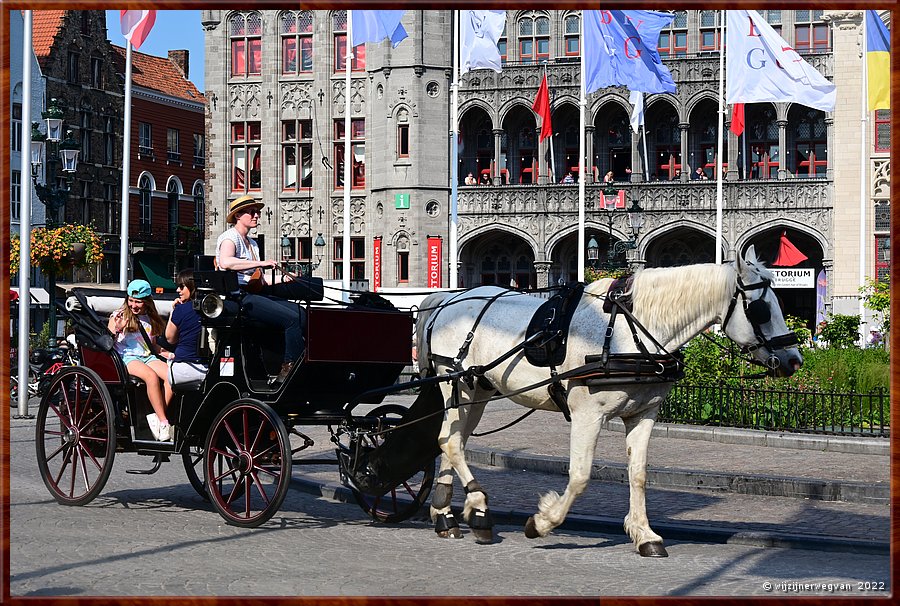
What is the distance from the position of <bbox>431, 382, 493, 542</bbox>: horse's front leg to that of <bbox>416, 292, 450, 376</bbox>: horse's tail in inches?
18.5

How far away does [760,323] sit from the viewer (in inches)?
290

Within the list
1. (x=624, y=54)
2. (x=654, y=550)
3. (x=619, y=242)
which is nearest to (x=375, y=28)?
(x=624, y=54)

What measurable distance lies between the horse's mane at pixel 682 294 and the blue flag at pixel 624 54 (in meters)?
20.9

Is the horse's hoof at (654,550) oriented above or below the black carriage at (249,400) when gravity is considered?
below

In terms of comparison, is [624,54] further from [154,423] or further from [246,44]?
[246,44]

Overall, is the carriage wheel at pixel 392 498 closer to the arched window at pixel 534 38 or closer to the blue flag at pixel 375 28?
the blue flag at pixel 375 28

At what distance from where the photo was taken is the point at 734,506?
998cm

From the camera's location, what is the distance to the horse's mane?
7492 millimetres

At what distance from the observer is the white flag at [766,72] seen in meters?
27.8

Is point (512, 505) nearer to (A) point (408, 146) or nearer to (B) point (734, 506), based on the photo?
(B) point (734, 506)

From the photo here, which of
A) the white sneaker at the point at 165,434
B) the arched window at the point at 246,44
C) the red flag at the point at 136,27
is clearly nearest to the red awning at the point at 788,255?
the arched window at the point at 246,44

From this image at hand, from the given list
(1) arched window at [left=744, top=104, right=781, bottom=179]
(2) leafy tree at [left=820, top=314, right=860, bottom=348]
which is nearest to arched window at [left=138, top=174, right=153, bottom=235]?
(1) arched window at [left=744, top=104, right=781, bottom=179]

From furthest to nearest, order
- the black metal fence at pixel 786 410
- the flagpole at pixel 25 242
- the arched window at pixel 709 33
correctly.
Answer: the arched window at pixel 709 33 → the flagpole at pixel 25 242 → the black metal fence at pixel 786 410

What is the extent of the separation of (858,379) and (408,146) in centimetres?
3152
